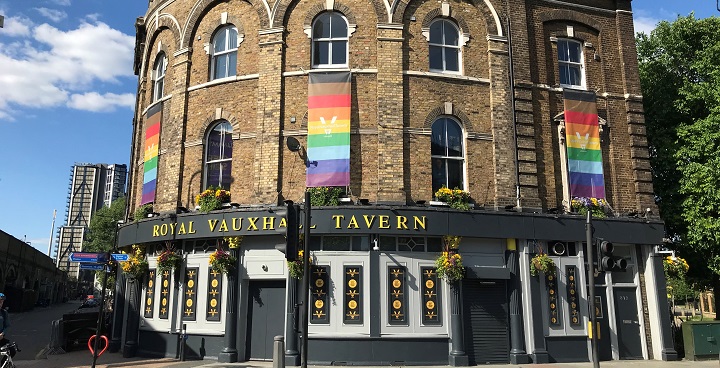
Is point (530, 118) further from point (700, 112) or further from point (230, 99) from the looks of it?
point (230, 99)

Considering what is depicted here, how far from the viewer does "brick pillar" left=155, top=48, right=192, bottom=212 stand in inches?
640

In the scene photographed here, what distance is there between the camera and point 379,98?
14.8 metres

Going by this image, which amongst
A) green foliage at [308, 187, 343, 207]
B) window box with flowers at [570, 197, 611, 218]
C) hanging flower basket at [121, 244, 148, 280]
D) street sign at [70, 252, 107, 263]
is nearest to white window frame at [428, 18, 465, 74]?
green foliage at [308, 187, 343, 207]

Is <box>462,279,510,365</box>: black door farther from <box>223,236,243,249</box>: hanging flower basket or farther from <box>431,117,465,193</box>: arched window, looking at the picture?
<box>223,236,243,249</box>: hanging flower basket

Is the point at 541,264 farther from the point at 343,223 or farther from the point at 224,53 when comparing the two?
the point at 224,53

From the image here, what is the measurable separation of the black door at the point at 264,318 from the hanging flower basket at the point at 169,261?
2550mm

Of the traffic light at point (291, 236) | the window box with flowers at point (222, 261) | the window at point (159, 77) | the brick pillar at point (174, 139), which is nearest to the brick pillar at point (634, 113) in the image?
the traffic light at point (291, 236)

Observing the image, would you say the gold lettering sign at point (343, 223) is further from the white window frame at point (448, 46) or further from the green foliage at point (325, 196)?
the white window frame at point (448, 46)

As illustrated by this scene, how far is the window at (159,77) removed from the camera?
18.7 metres

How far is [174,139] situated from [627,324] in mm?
14774

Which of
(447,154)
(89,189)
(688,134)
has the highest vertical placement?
(89,189)

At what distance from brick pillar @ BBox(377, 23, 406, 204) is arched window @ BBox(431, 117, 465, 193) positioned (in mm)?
1148

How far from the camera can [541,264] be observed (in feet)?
47.2

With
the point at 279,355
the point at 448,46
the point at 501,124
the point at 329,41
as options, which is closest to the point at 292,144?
the point at 329,41
